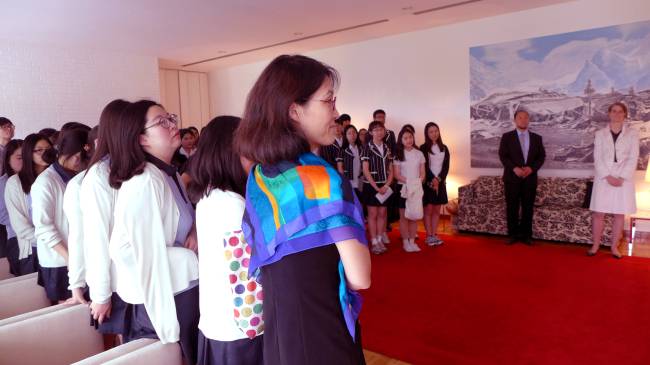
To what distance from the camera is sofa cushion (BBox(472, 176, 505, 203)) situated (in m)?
6.45

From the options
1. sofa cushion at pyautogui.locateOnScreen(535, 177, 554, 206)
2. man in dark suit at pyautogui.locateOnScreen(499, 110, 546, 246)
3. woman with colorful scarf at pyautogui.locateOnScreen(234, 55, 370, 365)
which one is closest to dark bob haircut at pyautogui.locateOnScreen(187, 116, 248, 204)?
woman with colorful scarf at pyautogui.locateOnScreen(234, 55, 370, 365)

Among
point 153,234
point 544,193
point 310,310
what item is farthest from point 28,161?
point 544,193

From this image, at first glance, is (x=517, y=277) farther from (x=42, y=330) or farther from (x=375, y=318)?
(x=42, y=330)

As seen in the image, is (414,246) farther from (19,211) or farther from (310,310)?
(310,310)

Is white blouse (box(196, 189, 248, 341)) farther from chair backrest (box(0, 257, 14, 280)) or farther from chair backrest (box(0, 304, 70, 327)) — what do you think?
chair backrest (box(0, 257, 14, 280))

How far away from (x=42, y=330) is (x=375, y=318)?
2.33m

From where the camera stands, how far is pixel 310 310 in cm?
103

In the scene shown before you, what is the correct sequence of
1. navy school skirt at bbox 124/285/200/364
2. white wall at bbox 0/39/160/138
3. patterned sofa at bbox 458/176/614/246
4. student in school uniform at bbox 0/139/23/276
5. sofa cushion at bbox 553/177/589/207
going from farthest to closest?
white wall at bbox 0/39/160/138
sofa cushion at bbox 553/177/589/207
patterned sofa at bbox 458/176/614/246
student in school uniform at bbox 0/139/23/276
navy school skirt at bbox 124/285/200/364

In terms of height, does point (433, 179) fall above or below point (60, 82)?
below

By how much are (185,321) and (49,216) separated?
1353mm

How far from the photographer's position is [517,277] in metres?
4.27

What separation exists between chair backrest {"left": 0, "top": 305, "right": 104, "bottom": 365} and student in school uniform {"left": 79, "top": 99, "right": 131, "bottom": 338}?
0.26 meters

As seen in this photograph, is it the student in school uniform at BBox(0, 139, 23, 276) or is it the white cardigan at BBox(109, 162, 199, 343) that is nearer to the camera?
the white cardigan at BBox(109, 162, 199, 343)

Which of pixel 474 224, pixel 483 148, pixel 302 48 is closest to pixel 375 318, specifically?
pixel 474 224
